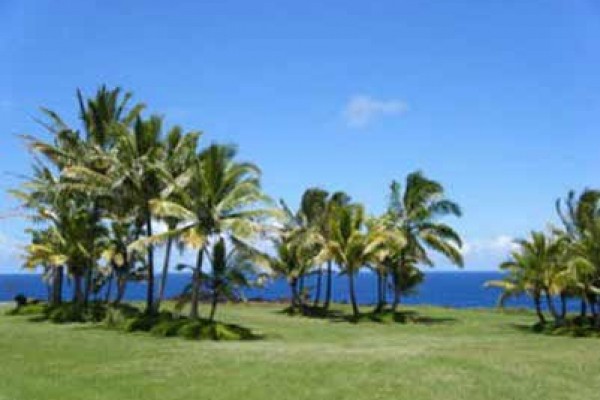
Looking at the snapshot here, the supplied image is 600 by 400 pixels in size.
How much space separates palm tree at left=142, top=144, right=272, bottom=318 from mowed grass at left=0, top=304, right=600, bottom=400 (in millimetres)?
3752

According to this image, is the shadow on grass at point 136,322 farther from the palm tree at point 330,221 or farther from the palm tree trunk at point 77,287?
the palm tree at point 330,221

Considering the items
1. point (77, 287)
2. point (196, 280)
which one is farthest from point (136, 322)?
point (77, 287)

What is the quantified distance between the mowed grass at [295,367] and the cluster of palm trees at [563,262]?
4.31 metres

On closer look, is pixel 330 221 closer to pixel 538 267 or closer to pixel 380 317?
pixel 380 317

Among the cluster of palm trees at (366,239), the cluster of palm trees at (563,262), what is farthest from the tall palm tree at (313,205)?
the cluster of palm trees at (563,262)

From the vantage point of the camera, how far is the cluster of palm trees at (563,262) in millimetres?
30109

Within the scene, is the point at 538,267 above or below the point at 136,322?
above

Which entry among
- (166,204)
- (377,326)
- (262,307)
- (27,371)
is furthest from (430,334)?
(262,307)

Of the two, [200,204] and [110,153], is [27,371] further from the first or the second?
[110,153]

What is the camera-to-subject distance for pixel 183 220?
28.2 m

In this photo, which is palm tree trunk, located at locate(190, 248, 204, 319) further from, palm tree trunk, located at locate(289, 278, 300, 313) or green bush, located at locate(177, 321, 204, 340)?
palm tree trunk, located at locate(289, 278, 300, 313)

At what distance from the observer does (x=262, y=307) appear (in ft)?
152

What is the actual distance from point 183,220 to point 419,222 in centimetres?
1453

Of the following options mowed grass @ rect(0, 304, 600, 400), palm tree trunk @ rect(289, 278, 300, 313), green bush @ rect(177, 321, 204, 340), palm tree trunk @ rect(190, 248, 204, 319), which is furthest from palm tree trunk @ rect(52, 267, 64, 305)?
green bush @ rect(177, 321, 204, 340)
